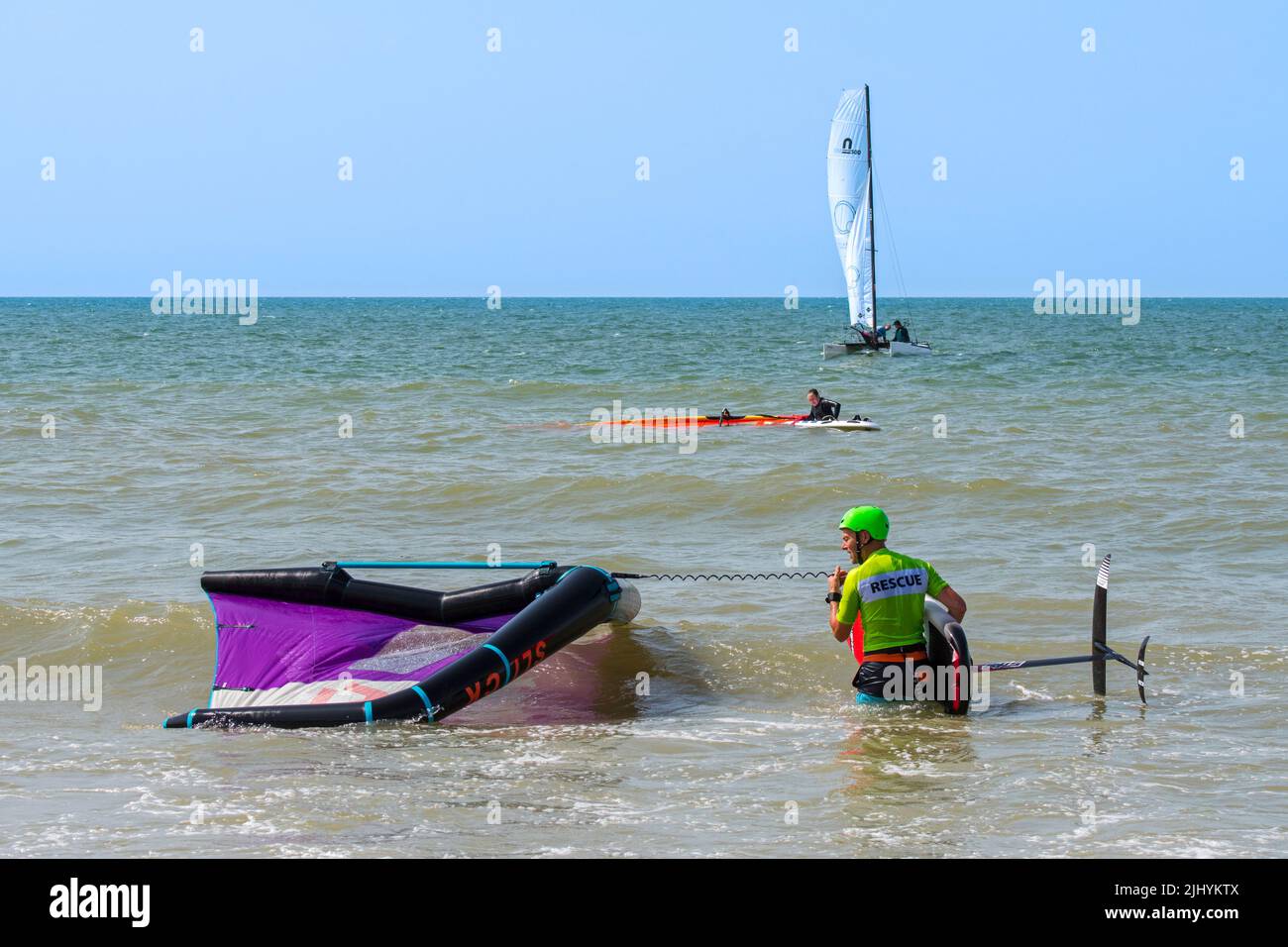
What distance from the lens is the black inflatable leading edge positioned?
7.49 meters

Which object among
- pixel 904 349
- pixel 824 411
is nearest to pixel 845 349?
pixel 904 349

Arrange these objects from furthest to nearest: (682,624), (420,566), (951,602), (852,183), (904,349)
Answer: (904,349), (852,183), (682,624), (420,566), (951,602)

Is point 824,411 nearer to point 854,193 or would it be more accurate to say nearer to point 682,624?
point 682,624

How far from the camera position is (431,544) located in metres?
13.6

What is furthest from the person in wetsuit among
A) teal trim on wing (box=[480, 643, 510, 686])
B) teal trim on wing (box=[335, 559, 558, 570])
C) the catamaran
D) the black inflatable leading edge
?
the catamaran

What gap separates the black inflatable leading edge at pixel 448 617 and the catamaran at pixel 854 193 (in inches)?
1398

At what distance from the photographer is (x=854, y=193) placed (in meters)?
42.4

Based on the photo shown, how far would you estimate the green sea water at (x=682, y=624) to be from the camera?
591cm

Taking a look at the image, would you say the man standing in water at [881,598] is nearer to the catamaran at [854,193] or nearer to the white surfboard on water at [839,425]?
the white surfboard on water at [839,425]

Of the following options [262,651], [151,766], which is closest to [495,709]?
[262,651]

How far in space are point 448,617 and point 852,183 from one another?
35.7m

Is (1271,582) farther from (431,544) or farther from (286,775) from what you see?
(286,775)

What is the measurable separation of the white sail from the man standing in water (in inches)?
1429
